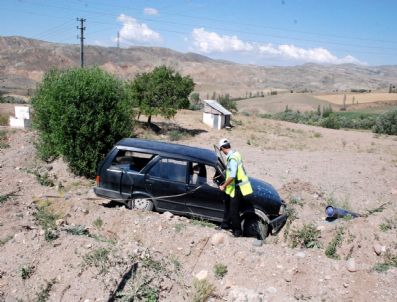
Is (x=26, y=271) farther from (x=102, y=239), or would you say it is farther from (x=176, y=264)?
(x=176, y=264)

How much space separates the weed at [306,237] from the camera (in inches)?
303

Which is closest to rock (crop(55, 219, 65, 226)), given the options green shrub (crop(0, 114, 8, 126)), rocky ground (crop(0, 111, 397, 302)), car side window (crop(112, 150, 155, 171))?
rocky ground (crop(0, 111, 397, 302))

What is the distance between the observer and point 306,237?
7750 mm

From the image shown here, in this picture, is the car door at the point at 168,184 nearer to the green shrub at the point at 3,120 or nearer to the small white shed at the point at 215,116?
the green shrub at the point at 3,120

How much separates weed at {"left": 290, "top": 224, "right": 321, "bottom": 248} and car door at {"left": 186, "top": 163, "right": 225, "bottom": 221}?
60.3 inches

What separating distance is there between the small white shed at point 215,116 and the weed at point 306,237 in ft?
72.2

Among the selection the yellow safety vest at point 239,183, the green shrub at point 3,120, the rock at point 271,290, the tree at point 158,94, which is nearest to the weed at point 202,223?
the yellow safety vest at point 239,183

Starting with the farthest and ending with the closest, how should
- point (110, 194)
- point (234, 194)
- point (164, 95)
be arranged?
point (164, 95), point (110, 194), point (234, 194)

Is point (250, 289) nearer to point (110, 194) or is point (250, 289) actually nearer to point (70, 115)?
point (110, 194)

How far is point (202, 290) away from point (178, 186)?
289 cm

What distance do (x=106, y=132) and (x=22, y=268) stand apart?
7127 mm

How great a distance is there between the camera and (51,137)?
12.8m

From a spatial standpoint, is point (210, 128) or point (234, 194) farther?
point (210, 128)

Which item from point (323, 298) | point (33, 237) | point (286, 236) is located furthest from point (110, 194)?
point (323, 298)
